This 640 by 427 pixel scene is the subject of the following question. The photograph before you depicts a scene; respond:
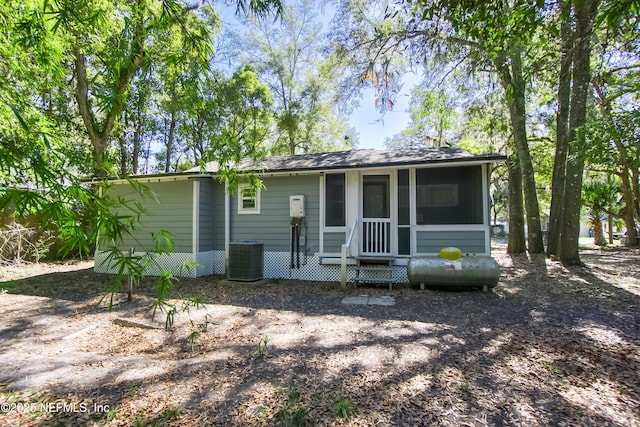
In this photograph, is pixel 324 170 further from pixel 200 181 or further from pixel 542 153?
pixel 542 153

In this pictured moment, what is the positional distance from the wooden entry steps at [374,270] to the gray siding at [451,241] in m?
0.78

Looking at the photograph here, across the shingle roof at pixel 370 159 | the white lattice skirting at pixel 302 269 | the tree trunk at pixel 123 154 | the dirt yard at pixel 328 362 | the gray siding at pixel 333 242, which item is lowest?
the dirt yard at pixel 328 362

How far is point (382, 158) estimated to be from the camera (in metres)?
7.83

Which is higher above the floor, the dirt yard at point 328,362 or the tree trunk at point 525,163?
the tree trunk at point 525,163

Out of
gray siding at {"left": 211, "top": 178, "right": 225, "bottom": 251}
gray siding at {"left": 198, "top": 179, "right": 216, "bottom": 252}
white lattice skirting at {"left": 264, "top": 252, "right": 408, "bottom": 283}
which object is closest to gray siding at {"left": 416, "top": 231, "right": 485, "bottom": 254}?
white lattice skirting at {"left": 264, "top": 252, "right": 408, "bottom": 283}

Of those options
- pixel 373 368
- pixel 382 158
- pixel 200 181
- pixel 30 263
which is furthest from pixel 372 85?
pixel 30 263

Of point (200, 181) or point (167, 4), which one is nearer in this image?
point (167, 4)

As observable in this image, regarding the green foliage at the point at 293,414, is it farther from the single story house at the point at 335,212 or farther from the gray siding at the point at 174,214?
the gray siding at the point at 174,214

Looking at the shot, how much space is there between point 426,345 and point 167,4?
12.4 feet

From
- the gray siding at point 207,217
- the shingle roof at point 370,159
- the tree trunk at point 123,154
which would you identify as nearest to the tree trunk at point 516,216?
the shingle roof at point 370,159

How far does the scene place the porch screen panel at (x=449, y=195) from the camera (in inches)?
279

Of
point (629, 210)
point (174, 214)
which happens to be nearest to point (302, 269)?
point (174, 214)

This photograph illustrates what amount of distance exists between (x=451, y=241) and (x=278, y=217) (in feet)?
12.9

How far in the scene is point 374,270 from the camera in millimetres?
7355
